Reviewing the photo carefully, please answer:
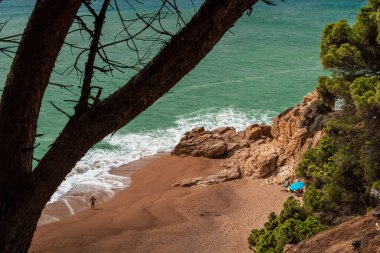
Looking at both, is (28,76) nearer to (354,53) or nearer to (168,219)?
(354,53)

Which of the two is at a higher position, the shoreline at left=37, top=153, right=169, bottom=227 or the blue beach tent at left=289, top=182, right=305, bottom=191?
the blue beach tent at left=289, top=182, right=305, bottom=191

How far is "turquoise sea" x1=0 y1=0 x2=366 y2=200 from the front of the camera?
28.6m

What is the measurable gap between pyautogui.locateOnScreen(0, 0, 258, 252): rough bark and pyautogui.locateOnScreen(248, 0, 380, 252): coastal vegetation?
7.71 m

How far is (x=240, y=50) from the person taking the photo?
49125mm

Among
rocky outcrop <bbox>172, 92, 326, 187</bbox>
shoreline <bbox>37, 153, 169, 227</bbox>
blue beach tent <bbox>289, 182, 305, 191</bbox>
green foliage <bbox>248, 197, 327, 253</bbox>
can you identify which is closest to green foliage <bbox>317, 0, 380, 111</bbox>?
green foliage <bbox>248, 197, 327, 253</bbox>

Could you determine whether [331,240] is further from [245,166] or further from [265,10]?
[265,10]

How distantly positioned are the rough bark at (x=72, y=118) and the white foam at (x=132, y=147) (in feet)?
67.6

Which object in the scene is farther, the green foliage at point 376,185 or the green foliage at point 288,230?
the green foliage at point 376,185

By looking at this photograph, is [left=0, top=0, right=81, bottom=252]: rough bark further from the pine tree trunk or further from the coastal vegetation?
the coastal vegetation

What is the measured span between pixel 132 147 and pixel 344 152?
18.8 m

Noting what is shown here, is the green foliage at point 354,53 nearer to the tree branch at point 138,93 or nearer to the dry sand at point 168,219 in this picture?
the dry sand at point 168,219

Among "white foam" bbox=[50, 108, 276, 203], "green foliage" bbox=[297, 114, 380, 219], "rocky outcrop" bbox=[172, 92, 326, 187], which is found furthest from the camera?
"white foam" bbox=[50, 108, 276, 203]

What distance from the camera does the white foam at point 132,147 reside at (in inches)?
938

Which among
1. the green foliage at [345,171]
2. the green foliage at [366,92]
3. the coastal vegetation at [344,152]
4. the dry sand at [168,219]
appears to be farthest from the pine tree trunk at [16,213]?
the dry sand at [168,219]
